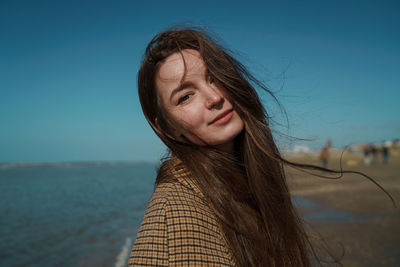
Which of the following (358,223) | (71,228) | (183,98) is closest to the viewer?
(183,98)

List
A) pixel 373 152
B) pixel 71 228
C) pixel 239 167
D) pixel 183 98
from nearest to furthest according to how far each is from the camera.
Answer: pixel 183 98 → pixel 239 167 → pixel 71 228 → pixel 373 152

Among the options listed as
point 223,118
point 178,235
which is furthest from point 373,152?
point 178,235

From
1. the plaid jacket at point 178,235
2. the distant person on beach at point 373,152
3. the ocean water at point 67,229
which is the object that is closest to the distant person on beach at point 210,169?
the plaid jacket at point 178,235

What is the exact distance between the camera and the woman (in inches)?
47.9

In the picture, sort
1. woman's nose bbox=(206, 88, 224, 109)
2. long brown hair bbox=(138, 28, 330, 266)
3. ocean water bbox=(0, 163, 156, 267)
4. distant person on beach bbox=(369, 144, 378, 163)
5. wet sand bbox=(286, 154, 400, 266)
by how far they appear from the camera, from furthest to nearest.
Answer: distant person on beach bbox=(369, 144, 378, 163) < ocean water bbox=(0, 163, 156, 267) < wet sand bbox=(286, 154, 400, 266) < woman's nose bbox=(206, 88, 224, 109) < long brown hair bbox=(138, 28, 330, 266)

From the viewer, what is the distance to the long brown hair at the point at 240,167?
58.9 inches

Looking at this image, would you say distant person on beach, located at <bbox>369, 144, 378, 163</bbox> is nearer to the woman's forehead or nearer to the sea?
the sea

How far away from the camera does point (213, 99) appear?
1653 mm

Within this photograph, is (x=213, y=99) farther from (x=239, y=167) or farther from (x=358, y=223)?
(x=358, y=223)

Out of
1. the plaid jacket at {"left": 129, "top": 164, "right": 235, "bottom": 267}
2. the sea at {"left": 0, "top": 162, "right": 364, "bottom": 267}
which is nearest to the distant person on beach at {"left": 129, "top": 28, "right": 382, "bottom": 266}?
the plaid jacket at {"left": 129, "top": 164, "right": 235, "bottom": 267}

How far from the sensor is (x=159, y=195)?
1.30m

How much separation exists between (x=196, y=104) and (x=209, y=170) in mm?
380

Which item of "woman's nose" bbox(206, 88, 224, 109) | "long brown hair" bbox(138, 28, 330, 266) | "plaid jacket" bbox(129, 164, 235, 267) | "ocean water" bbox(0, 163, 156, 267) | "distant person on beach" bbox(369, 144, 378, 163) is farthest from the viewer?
"distant person on beach" bbox(369, 144, 378, 163)

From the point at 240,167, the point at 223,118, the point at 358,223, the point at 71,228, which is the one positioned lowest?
the point at 71,228
